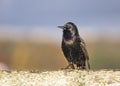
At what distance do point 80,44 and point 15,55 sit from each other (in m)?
26.8

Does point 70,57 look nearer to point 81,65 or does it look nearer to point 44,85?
point 81,65

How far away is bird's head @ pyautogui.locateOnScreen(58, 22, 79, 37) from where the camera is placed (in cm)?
1079

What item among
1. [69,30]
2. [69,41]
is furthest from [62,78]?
[69,30]

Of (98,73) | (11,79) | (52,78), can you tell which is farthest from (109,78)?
(11,79)

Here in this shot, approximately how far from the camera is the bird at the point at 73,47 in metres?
10.7

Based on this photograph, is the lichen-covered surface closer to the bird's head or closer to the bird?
the bird

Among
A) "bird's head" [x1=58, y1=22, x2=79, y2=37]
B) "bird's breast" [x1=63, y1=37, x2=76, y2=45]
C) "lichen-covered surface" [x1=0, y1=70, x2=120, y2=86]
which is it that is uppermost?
"bird's head" [x1=58, y1=22, x2=79, y2=37]

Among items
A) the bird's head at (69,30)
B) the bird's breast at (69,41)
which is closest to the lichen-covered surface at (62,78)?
the bird's breast at (69,41)

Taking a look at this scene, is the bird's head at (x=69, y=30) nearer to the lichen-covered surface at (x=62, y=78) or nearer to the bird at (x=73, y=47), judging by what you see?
the bird at (x=73, y=47)

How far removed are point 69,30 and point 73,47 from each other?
1.06 feet

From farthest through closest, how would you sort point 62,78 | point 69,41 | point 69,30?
1. point 69,30
2. point 69,41
3. point 62,78

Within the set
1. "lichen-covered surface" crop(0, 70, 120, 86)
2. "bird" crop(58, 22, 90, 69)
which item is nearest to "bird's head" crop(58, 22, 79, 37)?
"bird" crop(58, 22, 90, 69)

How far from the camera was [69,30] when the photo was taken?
10.9 metres

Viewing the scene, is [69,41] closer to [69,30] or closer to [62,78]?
[69,30]
